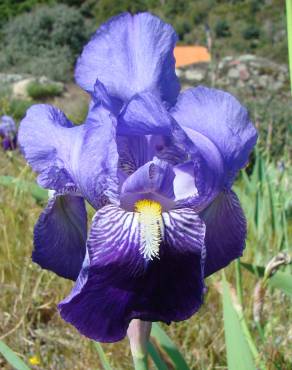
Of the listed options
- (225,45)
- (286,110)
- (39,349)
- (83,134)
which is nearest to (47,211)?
(83,134)

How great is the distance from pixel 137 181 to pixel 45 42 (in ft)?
66.4

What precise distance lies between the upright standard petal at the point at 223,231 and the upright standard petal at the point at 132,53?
0.20 metres

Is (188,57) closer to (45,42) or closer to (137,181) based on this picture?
(45,42)

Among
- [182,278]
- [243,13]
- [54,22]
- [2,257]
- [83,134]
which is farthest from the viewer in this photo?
[243,13]

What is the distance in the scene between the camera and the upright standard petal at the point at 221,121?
937 millimetres

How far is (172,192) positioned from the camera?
0.94 metres

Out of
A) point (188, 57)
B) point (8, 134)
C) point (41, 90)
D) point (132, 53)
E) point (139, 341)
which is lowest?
point (41, 90)

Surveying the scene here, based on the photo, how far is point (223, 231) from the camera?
955 mm

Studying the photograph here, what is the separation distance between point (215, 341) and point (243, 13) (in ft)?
86.5

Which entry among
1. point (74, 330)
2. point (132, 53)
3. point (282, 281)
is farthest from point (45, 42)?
point (132, 53)

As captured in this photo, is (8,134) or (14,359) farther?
(8,134)

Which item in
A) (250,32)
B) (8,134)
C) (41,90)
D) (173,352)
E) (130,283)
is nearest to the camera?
(130,283)

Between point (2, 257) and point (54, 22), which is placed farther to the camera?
point (54, 22)

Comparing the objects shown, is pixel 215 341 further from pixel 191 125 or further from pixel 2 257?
pixel 191 125
